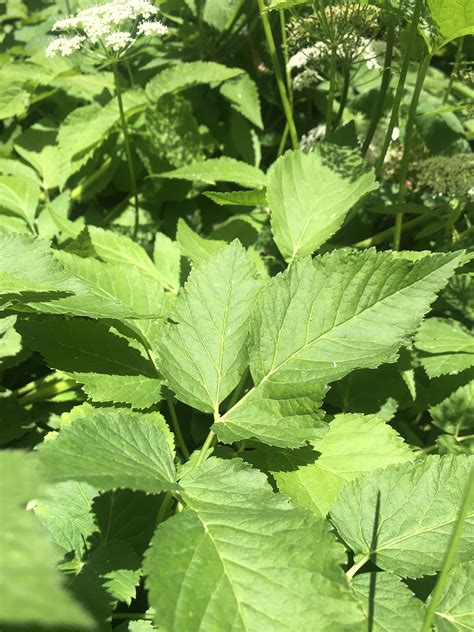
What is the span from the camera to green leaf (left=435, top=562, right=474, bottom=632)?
1.09m

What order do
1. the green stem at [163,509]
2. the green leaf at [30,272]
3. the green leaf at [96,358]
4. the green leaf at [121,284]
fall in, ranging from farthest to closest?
the green leaf at [121,284], the green leaf at [96,358], the green leaf at [30,272], the green stem at [163,509]

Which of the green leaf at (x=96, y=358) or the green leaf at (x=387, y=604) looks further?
the green leaf at (x=96, y=358)

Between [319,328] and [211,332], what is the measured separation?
25cm

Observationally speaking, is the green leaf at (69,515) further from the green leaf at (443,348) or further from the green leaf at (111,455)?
the green leaf at (443,348)

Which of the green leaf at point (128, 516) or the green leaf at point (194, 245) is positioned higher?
the green leaf at point (194, 245)

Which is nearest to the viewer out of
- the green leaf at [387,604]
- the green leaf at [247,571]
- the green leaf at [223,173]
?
the green leaf at [247,571]

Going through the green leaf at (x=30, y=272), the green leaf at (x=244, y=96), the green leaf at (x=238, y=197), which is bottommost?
the green leaf at (x=30, y=272)

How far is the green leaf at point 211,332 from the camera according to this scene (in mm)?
1354

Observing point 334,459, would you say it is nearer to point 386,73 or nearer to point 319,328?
point 319,328

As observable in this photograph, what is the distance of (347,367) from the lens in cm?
129

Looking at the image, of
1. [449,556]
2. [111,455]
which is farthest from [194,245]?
[449,556]

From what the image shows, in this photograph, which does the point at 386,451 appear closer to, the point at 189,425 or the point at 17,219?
the point at 189,425

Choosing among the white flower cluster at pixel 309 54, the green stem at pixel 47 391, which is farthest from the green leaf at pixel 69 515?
the white flower cluster at pixel 309 54

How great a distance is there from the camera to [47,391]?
1.95m
